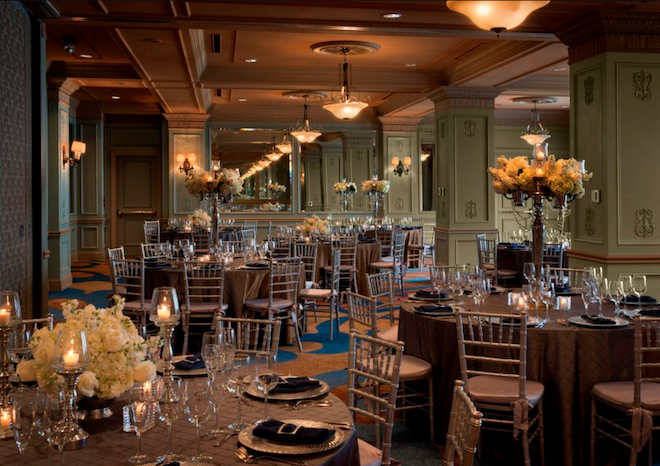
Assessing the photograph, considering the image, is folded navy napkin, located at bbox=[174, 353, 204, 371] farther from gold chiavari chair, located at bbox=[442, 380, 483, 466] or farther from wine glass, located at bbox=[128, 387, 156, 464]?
gold chiavari chair, located at bbox=[442, 380, 483, 466]

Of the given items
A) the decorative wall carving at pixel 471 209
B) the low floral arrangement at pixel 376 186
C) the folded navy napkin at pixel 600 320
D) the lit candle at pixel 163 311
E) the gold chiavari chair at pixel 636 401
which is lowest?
the gold chiavari chair at pixel 636 401

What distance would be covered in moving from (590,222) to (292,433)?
548 centimetres

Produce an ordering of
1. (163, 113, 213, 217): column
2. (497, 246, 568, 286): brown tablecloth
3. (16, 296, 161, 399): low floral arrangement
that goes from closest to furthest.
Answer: (16, 296, 161, 399): low floral arrangement < (497, 246, 568, 286): brown tablecloth < (163, 113, 213, 217): column

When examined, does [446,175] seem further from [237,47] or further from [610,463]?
[610,463]

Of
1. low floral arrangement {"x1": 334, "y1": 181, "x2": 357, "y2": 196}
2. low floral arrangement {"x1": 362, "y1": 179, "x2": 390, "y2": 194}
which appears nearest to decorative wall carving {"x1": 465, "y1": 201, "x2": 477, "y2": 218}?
low floral arrangement {"x1": 362, "y1": 179, "x2": 390, "y2": 194}

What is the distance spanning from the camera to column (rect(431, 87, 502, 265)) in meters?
11.2

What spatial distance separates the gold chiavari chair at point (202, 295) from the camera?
21.1ft

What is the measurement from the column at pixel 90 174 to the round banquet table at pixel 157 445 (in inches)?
530

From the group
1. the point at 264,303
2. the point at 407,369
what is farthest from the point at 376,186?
the point at 407,369

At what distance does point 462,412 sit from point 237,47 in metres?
7.83

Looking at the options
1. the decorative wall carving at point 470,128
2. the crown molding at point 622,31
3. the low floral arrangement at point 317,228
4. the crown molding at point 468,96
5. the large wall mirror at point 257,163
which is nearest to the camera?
the crown molding at point 622,31

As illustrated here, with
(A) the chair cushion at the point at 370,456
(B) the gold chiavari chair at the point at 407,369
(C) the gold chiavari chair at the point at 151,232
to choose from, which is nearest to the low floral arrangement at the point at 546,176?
(B) the gold chiavari chair at the point at 407,369

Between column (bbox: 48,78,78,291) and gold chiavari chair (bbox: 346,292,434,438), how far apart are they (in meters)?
7.90

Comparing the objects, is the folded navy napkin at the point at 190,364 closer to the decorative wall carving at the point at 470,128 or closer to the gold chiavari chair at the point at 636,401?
the gold chiavari chair at the point at 636,401
